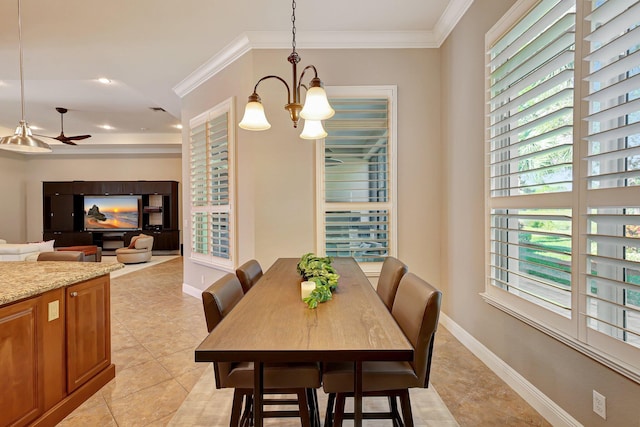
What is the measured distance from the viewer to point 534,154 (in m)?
1.87

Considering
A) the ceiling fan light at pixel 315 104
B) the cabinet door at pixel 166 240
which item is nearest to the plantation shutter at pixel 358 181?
the ceiling fan light at pixel 315 104

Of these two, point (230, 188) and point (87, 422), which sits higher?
point (230, 188)

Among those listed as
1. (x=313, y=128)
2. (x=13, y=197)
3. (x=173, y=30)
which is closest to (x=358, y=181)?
(x=313, y=128)

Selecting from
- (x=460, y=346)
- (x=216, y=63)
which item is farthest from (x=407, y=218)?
(x=216, y=63)

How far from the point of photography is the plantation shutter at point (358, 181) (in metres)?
3.39

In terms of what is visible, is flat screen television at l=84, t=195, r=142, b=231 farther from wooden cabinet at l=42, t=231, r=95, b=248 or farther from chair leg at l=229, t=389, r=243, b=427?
chair leg at l=229, t=389, r=243, b=427

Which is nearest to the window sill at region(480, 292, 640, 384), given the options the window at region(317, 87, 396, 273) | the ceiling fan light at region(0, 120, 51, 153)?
the window at region(317, 87, 396, 273)

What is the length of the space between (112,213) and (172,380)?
29.7ft

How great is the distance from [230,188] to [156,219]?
717 centimetres

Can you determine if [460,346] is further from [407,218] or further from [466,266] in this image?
[407,218]

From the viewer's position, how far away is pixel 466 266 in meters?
2.82

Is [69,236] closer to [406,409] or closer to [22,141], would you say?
[22,141]

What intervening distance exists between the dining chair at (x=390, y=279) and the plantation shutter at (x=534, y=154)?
0.77 meters

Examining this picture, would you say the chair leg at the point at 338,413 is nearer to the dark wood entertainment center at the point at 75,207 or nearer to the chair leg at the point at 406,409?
the chair leg at the point at 406,409
